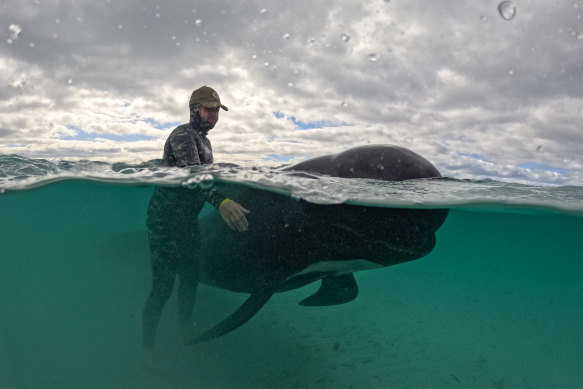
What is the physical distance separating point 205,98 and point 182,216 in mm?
1718

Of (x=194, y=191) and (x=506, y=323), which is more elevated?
(x=194, y=191)

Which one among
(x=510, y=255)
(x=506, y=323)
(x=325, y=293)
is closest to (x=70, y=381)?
(x=325, y=293)

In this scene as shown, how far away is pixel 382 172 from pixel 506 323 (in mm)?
15062

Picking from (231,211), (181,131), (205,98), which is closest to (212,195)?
(231,211)

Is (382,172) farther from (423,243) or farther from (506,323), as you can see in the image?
(506,323)

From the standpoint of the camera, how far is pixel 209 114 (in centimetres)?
506

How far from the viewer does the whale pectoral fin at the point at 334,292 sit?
5447mm

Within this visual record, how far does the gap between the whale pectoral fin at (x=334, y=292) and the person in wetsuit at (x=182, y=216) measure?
6.10ft

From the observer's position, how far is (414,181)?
443 cm

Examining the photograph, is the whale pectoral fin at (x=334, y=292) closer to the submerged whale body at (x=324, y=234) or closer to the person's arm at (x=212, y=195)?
the submerged whale body at (x=324, y=234)

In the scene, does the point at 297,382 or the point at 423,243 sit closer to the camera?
the point at 423,243

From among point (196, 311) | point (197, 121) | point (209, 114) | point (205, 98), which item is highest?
point (205, 98)

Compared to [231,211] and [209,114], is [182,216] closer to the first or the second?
[231,211]

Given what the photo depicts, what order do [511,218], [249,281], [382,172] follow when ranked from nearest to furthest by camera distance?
[382,172] → [249,281] → [511,218]
